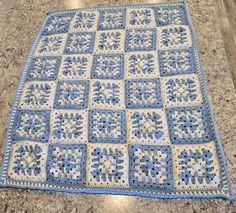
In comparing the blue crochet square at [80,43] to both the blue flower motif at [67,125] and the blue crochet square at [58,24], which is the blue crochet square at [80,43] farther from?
the blue flower motif at [67,125]

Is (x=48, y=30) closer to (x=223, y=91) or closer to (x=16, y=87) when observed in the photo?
(x=16, y=87)

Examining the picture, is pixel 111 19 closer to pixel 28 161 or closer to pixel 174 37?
pixel 174 37

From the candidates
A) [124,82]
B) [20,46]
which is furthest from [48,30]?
[124,82]

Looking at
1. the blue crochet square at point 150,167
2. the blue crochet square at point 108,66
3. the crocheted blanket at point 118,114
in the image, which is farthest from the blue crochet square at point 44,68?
the blue crochet square at point 150,167

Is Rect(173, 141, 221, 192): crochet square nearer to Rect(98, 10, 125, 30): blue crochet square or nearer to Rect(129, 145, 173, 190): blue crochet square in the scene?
Rect(129, 145, 173, 190): blue crochet square

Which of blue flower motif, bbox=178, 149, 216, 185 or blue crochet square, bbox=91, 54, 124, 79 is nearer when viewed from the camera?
blue flower motif, bbox=178, 149, 216, 185

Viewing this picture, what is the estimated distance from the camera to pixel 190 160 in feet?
2.23

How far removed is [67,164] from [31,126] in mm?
154

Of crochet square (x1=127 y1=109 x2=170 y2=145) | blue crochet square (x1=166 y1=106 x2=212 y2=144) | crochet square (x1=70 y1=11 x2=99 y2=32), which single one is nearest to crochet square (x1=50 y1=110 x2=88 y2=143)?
crochet square (x1=127 y1=109 x2=170 y2=145)

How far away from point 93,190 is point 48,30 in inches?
22.7

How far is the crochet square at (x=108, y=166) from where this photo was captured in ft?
2.23

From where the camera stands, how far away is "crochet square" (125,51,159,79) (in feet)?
2.73

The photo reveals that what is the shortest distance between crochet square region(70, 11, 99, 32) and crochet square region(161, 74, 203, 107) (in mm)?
326

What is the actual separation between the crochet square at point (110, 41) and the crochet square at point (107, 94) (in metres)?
0.13
